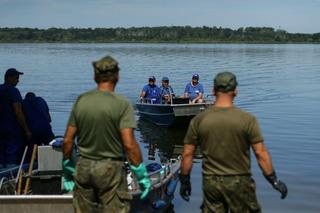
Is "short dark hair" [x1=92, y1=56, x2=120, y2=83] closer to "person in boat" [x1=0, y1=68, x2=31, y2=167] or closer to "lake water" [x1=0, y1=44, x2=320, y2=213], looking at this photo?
"person in boat" [x1=0, y1=68, x2=31, y2=167]

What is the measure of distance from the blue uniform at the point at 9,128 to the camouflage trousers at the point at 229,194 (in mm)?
5241

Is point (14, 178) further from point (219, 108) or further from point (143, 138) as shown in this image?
point (143, 138)

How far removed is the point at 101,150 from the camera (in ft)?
20.1

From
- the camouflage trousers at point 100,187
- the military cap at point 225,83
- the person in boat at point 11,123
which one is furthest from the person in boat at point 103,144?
the person in boat at point 11,123

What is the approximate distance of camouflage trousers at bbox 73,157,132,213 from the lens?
612cm

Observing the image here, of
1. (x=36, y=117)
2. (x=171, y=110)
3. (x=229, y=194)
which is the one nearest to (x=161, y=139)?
(x=171, y=110)

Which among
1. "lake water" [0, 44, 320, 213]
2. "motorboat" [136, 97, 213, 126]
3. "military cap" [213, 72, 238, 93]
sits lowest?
"lake water" [0, 44, 320, 213]

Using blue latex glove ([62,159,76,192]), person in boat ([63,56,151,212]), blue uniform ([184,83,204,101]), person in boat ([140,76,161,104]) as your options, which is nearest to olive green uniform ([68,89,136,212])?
person in boat ([63,56,151,212])

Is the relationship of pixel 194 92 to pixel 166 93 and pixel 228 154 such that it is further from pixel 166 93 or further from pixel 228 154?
pixel 228 154

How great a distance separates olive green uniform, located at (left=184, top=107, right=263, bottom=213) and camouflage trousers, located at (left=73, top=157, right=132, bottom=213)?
2.81 feet

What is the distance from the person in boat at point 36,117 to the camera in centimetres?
1099

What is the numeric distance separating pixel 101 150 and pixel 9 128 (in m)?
5.27

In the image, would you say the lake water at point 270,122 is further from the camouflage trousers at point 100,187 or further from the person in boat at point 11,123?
the camouflage trousers at point 100,187

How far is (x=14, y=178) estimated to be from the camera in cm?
962
